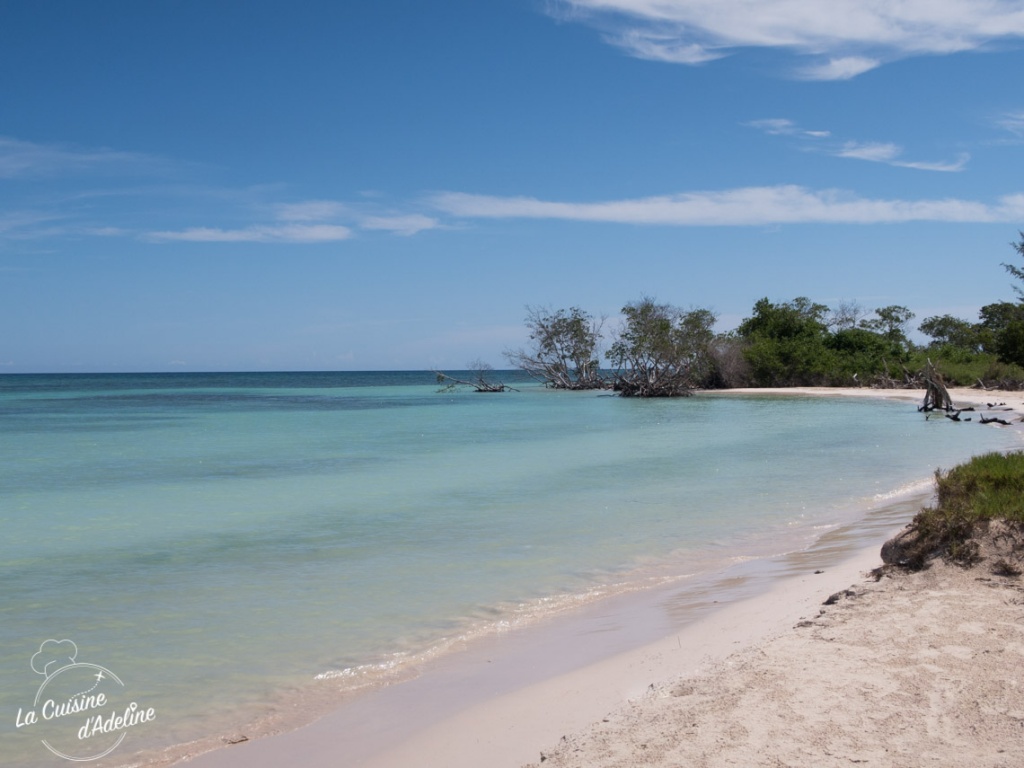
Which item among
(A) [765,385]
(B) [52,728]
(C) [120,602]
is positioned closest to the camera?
(B) [52,728]

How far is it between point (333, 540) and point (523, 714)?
17.7 feet

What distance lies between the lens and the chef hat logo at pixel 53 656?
17.2 feet

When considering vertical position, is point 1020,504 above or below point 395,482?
above

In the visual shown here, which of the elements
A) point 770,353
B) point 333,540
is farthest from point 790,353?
point 333,540

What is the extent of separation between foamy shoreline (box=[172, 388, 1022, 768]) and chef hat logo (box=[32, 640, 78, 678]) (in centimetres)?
193

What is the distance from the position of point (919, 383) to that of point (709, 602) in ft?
145

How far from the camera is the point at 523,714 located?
13.6 ft

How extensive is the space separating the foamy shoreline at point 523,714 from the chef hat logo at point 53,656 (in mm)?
1926

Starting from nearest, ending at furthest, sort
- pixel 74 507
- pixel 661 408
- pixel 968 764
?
pixel 968 764
pixel 74 507
pixel 661 408

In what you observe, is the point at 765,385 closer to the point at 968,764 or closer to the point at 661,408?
the point at 661,408

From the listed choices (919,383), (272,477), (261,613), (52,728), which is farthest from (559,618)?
(919,383)

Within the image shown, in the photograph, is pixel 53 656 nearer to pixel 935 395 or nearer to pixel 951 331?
pixel 935 395

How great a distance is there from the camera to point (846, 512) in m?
10.4

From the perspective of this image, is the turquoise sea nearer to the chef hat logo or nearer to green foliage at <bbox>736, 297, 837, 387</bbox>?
the chef hat logo
